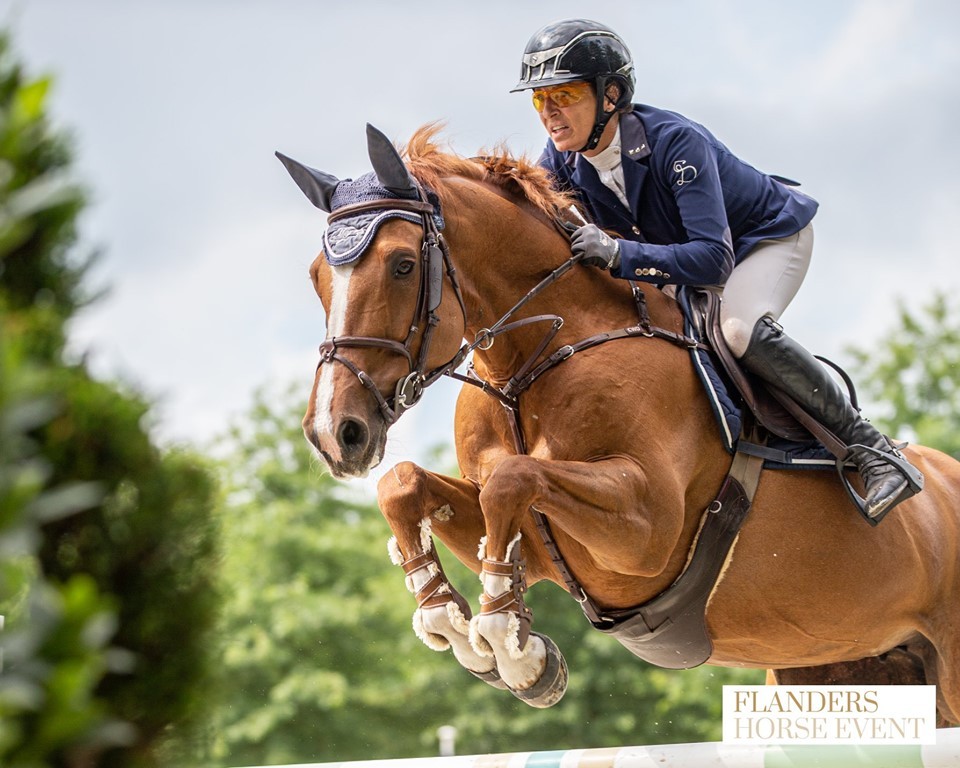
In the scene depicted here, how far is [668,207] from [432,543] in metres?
1.38

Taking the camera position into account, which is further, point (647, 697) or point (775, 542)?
point (647, 697)

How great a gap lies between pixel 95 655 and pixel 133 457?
63 cm

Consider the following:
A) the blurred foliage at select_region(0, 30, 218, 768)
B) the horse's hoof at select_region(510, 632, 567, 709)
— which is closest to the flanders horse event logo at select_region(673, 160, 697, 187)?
the horse's hoof at select_region(510, 632, 567, 709)

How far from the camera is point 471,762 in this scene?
4.49 meters

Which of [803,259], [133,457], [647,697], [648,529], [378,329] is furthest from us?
[647,697]

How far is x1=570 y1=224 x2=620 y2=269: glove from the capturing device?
3.92m

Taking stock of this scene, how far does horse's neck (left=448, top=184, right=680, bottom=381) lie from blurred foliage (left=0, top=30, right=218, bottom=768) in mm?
2046

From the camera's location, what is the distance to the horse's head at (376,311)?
11.1 feet

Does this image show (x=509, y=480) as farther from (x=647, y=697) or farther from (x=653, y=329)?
(x=647, y=697)

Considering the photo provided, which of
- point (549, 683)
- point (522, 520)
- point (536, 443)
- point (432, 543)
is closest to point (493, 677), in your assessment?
point (549, 683)

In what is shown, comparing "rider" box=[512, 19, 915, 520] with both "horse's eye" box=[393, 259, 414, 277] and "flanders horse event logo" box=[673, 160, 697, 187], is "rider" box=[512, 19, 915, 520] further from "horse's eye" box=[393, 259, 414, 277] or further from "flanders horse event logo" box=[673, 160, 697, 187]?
"horse's eye" box=[393, 259, 414, 277]

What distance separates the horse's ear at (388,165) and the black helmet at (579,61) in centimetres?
67

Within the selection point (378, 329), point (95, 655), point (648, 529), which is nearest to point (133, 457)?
point (95, 655)

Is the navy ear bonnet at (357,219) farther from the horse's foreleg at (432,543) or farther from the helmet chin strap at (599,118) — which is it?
the horse's foreleg at (432,543)
